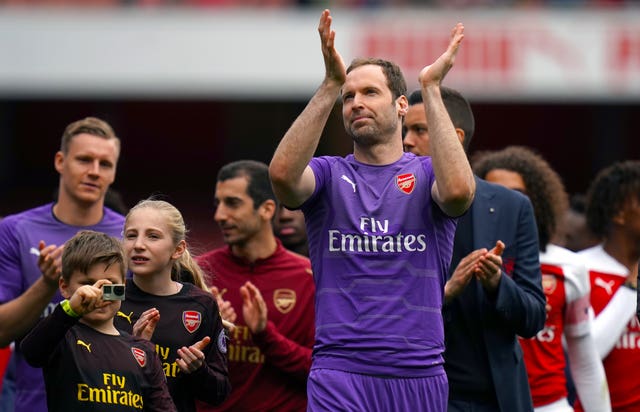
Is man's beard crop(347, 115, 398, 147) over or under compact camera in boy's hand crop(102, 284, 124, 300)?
over

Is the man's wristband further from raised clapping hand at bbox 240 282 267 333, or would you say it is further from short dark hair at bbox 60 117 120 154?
short dark hair at bbox 60 117 120 154

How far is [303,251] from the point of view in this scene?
328 inches

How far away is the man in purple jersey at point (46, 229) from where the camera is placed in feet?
20.4

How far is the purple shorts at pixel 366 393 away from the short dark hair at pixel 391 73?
1215 mm

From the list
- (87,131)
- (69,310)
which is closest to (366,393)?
(69,310)

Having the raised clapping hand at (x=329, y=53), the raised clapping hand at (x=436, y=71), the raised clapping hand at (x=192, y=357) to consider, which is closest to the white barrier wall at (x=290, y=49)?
the raised clapping hand at (x=192, y=357)

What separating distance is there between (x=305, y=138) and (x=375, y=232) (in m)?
0.49

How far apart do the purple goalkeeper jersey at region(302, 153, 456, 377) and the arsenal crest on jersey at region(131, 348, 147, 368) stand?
734 millimetres

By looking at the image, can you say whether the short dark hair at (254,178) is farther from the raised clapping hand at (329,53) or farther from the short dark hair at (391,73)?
the raised clapping hand at (329,53)

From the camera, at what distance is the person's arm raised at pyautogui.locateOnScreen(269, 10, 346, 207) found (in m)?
5.05

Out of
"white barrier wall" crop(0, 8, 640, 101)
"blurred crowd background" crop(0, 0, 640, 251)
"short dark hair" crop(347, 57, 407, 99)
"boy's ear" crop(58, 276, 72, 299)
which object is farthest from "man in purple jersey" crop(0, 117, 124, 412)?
→ "white barrier wall" crop(0, 8, 640, 101)

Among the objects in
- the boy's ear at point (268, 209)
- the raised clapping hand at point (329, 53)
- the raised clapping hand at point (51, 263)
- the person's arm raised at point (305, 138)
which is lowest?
the raised clapping hand at point (51, 263)

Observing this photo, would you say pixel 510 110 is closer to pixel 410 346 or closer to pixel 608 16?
pixel 608 16

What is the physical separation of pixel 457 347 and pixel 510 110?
70.1 ft
